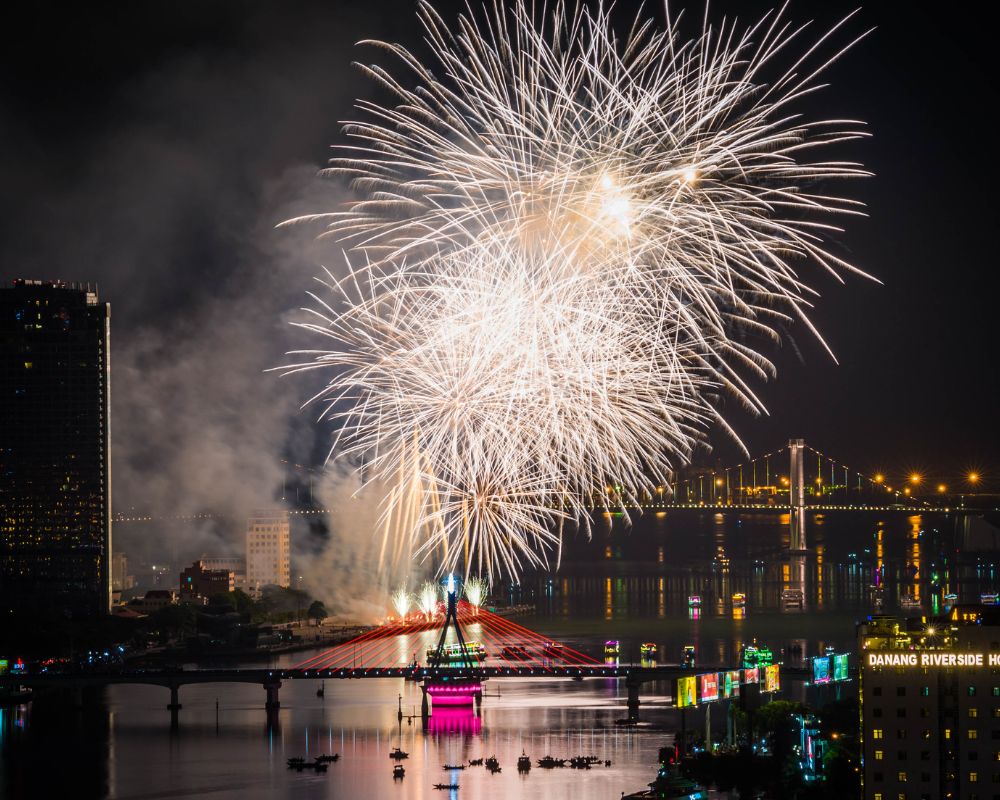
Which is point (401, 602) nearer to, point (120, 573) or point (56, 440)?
point (56, 440)

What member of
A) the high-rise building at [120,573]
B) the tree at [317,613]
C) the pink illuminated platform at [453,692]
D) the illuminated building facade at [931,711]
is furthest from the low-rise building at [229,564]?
the illuminated building facade at [931,711]

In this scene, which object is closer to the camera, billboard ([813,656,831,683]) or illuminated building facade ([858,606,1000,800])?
illuminated building facade ([858,606,1000,800])

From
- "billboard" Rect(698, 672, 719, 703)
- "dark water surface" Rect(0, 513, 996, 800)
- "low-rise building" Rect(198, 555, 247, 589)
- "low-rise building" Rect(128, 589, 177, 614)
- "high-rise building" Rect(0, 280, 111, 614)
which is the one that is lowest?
"dark water surface" Rect(0, 513, 996, 800)

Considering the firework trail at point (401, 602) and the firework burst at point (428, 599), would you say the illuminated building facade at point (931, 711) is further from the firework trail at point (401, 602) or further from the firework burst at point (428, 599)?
the firework trail at point (401, 602)

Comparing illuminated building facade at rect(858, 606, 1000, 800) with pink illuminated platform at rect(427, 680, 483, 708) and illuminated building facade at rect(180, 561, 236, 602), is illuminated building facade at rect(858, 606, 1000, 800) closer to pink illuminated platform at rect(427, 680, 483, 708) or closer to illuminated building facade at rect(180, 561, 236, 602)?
pink illuminated platform at rect(427, 680, 483, 708)

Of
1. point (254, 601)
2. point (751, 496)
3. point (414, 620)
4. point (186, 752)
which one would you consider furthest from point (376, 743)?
point (751, 496)

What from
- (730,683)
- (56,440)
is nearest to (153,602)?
(56,440)

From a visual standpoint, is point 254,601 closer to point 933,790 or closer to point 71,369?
point 71,369

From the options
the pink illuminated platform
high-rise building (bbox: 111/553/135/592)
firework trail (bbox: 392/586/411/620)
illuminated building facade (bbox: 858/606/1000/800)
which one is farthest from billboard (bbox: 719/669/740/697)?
high-rise building (bbox: 111/553/135/592)
